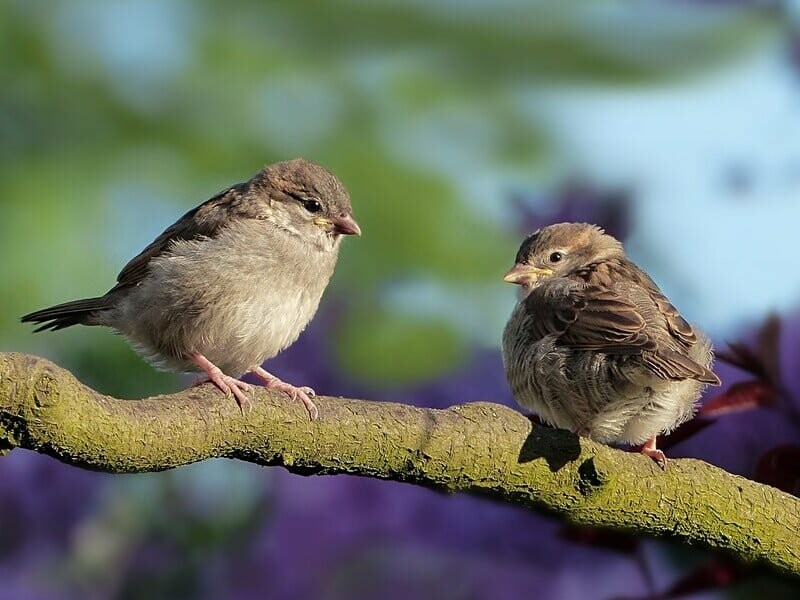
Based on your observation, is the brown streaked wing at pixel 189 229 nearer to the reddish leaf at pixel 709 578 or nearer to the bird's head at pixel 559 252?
the bird's head at pixel 559 252

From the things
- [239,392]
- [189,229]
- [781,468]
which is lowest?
[239,392]

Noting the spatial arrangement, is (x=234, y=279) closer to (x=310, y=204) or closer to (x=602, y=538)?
(x=310, y=204)

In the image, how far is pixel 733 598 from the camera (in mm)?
2711

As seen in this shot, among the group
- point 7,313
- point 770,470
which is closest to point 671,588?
point 770,470

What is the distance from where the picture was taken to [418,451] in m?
2.06

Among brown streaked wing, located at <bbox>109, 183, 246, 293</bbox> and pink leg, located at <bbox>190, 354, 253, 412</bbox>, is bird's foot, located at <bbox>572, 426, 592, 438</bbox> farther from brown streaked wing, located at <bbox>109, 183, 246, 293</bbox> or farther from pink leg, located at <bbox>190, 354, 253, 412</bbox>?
brown streaked wing, located at <bbox>109, 183, 246, 293</bbox>

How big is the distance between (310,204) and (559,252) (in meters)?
0.63

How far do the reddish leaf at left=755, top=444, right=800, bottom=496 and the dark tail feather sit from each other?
1.66 meters

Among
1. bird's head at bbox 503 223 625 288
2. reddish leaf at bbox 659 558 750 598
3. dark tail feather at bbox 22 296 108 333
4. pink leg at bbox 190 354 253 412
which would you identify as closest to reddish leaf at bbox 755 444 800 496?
reddish leaf at bbox 659 558 750 598

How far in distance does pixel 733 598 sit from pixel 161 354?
56.7 inches

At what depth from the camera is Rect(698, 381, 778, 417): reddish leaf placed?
2293mm

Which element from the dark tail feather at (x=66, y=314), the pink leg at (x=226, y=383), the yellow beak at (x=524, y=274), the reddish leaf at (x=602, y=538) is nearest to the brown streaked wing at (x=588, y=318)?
the yellow beak at (x=524, y=274)

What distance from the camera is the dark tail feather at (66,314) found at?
119 inches

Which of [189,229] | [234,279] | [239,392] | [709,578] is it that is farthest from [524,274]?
[239,392]
